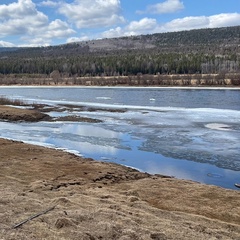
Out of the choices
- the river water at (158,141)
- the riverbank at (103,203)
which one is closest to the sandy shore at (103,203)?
the riverbank at (103,203)

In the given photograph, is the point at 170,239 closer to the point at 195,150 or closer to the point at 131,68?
the point at 195,150

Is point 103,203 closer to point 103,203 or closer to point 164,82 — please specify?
point 103,203

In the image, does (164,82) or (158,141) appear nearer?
(158,141)

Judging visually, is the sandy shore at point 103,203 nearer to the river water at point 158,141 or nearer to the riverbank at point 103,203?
the riverbank at point 103,203

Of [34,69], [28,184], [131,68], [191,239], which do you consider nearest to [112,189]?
[28,184]

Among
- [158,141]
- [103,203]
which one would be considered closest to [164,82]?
[158,141]

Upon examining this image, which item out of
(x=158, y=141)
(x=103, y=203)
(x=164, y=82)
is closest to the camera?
(x=103, y=203)

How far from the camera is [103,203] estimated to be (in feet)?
35.4

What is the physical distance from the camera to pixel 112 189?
13.4 metres

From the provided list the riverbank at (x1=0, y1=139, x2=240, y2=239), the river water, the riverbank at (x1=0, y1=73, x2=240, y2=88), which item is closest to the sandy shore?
the riverbank at (x1=0, y1=139, x2=240, y2=239)

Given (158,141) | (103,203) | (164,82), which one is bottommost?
(158,141)

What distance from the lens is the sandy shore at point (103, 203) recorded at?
8070 mm

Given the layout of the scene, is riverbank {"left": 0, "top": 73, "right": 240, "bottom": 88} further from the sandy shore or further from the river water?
the sandy shore

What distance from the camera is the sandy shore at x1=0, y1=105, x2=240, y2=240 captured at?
8.07 m
